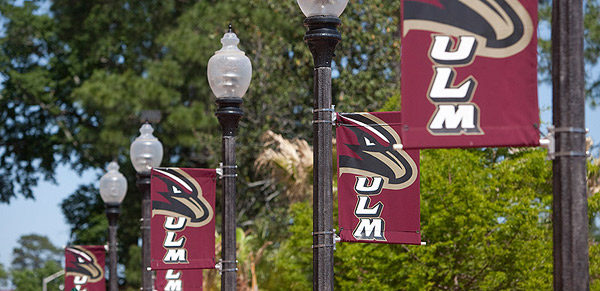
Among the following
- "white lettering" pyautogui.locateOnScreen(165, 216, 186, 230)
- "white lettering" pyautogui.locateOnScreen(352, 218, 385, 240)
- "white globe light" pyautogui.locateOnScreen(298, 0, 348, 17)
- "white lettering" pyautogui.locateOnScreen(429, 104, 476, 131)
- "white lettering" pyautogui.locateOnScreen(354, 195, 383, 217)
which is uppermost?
"white globe light" pyautogui.locateOnScreen(298, 0, 348, 17)

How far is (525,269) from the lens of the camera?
2177 cm

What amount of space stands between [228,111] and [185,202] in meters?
1.34

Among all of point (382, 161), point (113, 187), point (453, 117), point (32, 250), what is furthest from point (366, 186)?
point (32, 250)

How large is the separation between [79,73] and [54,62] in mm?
1241

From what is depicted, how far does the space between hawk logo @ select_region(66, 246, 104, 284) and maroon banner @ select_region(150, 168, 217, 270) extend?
9766 millimetres

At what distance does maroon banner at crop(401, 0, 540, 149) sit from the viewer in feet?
20.5

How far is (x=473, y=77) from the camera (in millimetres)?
6250

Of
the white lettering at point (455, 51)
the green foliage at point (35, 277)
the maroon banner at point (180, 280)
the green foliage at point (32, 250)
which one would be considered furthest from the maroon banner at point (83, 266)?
the green foliage at point (32, 250)

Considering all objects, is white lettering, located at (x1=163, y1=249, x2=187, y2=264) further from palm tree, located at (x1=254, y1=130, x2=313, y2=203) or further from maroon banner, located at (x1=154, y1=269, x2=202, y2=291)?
palm tree, located at (x1=254, y1=130, x2=313, y2=203)

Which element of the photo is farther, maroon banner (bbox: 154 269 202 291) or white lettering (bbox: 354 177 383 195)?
maroon banner (bbox: 154 269 202 291)

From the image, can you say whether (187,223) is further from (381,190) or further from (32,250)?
(32,250)

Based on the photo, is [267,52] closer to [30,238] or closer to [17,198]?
[17,198]

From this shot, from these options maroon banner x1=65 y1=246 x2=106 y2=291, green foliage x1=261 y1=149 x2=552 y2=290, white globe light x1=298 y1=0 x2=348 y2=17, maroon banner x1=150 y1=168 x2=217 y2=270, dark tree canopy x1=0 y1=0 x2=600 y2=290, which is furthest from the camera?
dark tree canopy x1=0 y1=0 x2=600 y2=290

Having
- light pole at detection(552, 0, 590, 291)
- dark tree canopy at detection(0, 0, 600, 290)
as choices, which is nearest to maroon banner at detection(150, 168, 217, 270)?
light pole at detection(552, 0, 590, 291)
